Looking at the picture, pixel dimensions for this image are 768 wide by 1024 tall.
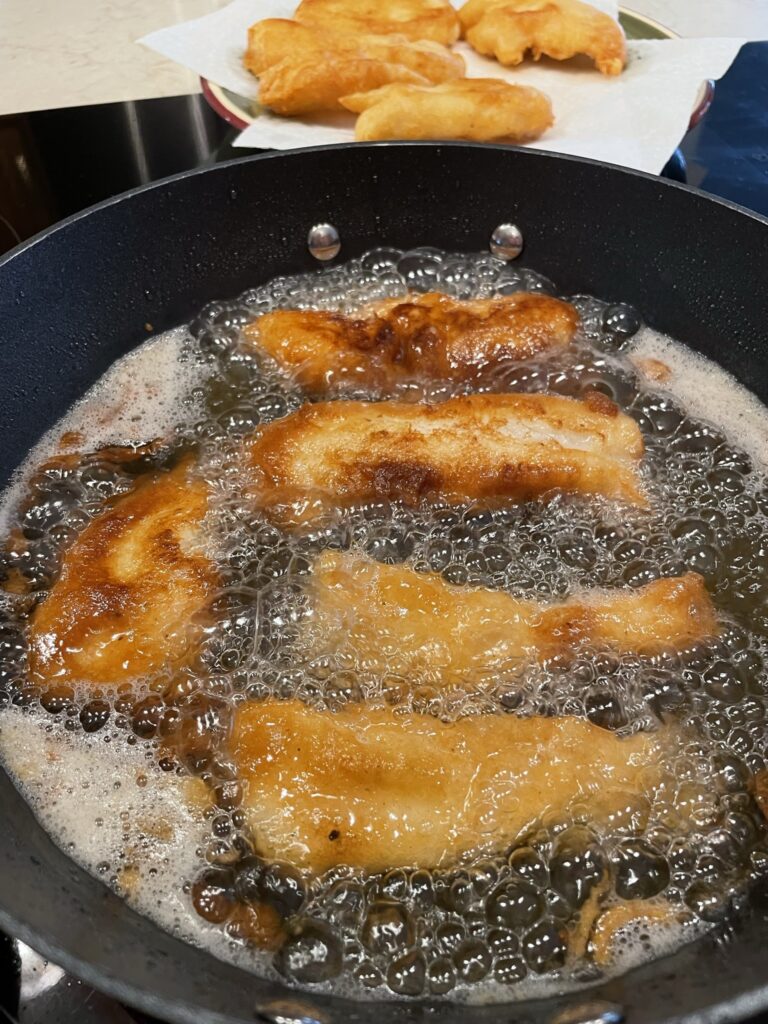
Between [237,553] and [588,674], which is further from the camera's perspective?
[237,553]

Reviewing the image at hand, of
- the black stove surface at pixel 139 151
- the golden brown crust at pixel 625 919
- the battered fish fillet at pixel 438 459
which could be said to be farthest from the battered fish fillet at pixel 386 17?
the golden brown crust at pixel 625 919

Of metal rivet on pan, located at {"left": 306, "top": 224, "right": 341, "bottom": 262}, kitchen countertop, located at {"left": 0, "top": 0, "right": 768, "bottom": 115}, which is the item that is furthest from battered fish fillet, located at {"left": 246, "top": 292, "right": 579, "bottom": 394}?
kitchen countertop, located at {"left": 0, "top": 0, "right": 768, "bottom": 115}

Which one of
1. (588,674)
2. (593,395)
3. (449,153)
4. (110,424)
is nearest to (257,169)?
(449,153)

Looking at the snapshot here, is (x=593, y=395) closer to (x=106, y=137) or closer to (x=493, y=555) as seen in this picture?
(x=493, y=555)

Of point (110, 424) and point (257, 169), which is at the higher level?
point (257, 169)

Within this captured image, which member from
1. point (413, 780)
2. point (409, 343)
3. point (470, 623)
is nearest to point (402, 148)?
point (409, 343)

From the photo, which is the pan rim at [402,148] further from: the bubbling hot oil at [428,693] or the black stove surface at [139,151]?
the black stove surface at [139,151]
